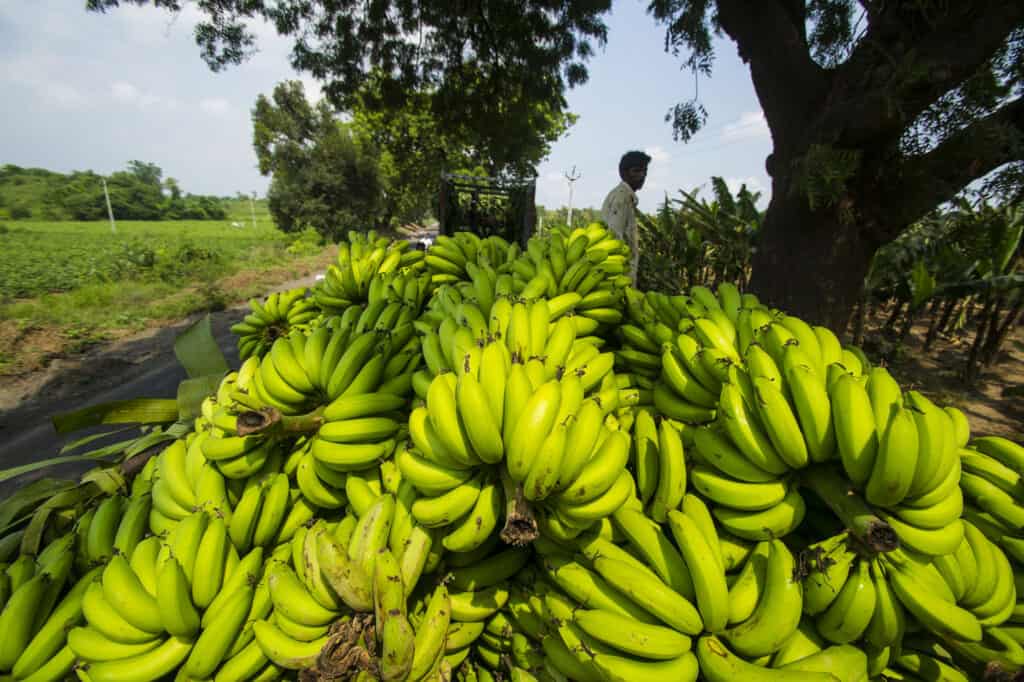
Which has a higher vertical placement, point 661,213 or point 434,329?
point 661,213

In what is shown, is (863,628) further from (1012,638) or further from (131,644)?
(131,644)

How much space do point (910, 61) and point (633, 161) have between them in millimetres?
2327

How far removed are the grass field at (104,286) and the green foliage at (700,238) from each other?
12.4 m

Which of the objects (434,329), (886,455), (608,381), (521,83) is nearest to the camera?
(886,455)

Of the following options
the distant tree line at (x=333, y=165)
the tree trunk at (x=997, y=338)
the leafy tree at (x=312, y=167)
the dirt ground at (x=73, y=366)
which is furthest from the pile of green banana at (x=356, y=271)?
the leafy tree at (x=312, y=167)

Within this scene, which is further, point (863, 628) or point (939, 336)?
point (939, 336)

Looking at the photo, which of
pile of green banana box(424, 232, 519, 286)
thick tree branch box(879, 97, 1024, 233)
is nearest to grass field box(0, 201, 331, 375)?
pile of green banana box(424, 232, 519, 286)

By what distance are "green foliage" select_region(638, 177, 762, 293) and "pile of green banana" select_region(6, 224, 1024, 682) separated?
26.3 feet

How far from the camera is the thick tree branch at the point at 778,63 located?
4.22m

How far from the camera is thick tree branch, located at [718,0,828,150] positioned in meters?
4.22

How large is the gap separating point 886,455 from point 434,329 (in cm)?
155

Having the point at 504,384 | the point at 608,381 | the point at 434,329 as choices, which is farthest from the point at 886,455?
the point at 434,329

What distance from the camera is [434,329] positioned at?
1.76 meters

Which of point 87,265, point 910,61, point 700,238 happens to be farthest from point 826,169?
point 87,265
